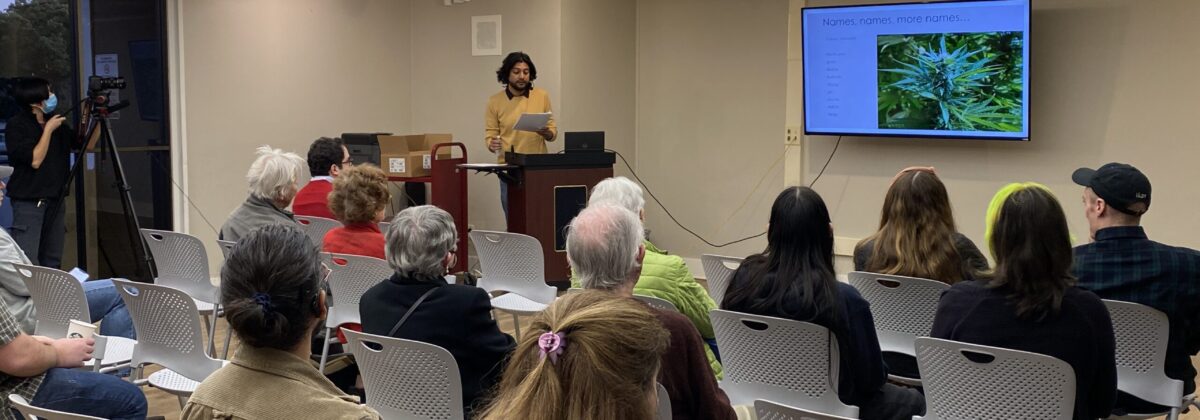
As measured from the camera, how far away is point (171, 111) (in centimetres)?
779

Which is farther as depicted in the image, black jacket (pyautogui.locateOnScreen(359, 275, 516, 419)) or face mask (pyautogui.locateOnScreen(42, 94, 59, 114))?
face mask (pyautogui.locateOnScreen(42, 94, 59, 114))

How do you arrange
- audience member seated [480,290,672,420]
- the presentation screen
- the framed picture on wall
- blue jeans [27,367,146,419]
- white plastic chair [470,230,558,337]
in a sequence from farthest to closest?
the framed picture on wall, the presentation screen, white plastic chair [470,230,558,337], blue jeans [27,367,146,419], audience member seated [480,290,672,420]

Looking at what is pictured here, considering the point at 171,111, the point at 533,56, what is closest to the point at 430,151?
the point at 533,56

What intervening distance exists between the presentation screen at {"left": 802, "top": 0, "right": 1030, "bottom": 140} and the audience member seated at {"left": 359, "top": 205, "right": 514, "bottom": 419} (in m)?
4.65

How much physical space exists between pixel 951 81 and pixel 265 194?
172 inches

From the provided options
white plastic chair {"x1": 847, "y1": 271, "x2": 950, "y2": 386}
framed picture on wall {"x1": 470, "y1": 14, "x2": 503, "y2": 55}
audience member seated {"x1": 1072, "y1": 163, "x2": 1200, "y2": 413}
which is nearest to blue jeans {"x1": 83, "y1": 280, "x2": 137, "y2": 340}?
white plastic chair {"x1": 847, "y1": 271, "x2": 950, "y2": 386}

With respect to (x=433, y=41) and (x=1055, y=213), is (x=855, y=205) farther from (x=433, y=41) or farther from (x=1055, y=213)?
(x=1055, y=213)

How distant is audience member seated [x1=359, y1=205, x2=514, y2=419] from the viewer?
10.5 feet

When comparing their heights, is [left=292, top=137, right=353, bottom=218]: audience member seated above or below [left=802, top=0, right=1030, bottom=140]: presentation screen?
below

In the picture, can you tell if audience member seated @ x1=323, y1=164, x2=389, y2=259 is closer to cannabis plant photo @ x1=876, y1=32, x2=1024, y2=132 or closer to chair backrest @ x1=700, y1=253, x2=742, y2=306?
chair backrest @ x1=700, y1=253, x2=742, y2=306

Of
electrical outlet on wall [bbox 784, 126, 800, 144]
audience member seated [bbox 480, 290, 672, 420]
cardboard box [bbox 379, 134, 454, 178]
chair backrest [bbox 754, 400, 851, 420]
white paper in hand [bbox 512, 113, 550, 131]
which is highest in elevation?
white paper in hand [bbox 512, 113, 550, 131]

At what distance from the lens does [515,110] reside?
8172 millimetres

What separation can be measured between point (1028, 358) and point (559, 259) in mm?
5125

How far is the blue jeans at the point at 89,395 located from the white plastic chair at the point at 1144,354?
2921 mm
